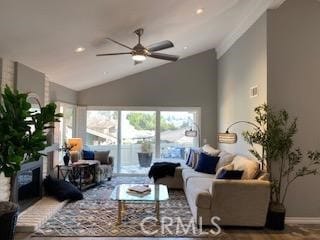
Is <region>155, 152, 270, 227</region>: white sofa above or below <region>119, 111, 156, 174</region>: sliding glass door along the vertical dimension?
below

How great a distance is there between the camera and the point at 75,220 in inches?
191

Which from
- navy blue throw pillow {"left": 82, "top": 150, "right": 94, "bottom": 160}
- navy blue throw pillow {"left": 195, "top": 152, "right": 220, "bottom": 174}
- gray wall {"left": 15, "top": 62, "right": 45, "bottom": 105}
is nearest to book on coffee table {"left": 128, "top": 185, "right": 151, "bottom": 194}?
navy blue throw pillow {"left": 195, "top": 152, "right": 220, "bottom": 174}

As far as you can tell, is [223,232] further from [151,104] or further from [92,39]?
[151,104]

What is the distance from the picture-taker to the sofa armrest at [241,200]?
14.7 ft

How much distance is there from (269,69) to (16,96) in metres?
3.67

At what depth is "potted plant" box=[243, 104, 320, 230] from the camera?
4.65 m

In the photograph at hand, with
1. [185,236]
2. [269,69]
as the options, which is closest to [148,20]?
[269,69]

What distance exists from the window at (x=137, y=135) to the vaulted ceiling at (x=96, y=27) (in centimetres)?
178

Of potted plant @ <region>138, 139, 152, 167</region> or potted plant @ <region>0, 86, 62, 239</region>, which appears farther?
potted plant @ <region>138, 139, 152, 167</region>

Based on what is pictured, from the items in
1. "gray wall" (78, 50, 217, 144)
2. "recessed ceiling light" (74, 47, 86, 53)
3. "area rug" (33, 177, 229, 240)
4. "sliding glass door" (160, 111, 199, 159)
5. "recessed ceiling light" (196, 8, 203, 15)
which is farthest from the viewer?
"sliding glass door" (160, 111, 199, 159)

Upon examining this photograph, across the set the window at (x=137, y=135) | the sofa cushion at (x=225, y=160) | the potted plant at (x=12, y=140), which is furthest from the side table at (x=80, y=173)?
the potted plant at (x=12, y=140)

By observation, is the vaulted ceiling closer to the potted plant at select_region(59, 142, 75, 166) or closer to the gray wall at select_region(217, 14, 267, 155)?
the gray wall at select_region(217, 14, 267, 155)

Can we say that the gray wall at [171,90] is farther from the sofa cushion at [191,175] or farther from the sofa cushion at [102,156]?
the sofa cushion at [191,175]

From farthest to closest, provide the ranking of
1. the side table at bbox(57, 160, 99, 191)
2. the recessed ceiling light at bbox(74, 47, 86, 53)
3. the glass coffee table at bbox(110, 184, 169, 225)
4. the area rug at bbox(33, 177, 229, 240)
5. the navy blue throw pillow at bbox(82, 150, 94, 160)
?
the navy blue throw pillow at bbox(82, 150, 94, 160) → the side table at bbox(57, 160, 99, 191) → the recessed ceiling light at bbox(74, 47, 86, 53) → the glass coffee table at bbox(110, 184, 169, 225) → the area rug at bbox(33, 177, 229, 240)
